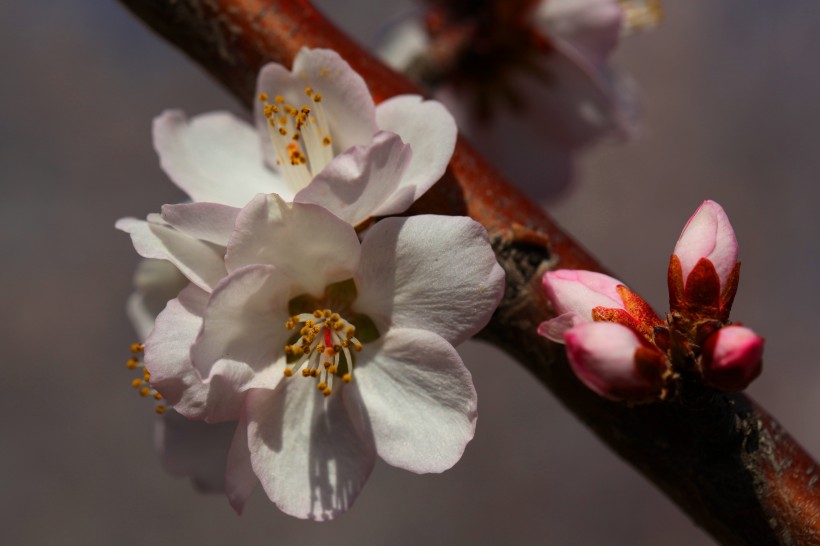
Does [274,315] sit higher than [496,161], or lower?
higher

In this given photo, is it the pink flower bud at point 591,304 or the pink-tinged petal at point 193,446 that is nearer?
the pink flower bud at point 591,304

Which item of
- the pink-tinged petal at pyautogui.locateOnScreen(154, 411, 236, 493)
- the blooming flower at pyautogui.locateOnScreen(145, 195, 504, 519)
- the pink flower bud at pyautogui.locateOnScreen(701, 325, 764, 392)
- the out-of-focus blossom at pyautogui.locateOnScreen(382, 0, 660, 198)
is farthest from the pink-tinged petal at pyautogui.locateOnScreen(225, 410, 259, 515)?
the out-of-focus blossom at pyautogui.locateOnScreen(382, 0, 660, 198)

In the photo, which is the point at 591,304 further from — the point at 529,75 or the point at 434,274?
the point at 529,75

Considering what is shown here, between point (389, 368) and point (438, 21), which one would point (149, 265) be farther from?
point (438, 21)

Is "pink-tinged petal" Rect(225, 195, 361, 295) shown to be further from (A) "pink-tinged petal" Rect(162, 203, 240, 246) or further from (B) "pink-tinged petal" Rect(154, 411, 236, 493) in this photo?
(B) "pink-tinged petal" Rect(154, 411, 236, 493)

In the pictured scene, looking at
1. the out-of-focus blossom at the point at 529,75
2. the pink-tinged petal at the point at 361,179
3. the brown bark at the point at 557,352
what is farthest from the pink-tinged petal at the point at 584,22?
the pink-tinged petal at the point at 361,179

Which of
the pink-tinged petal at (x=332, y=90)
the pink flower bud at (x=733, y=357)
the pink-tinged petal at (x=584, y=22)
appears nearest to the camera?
the pink flower bud at (x=733, y=357)

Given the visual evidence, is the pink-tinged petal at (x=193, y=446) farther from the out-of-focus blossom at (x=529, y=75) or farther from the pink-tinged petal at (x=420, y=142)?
the out-of-focus blossom at (x=529, y=75)

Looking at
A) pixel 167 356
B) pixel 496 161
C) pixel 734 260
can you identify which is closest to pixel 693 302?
pixel 734 260
